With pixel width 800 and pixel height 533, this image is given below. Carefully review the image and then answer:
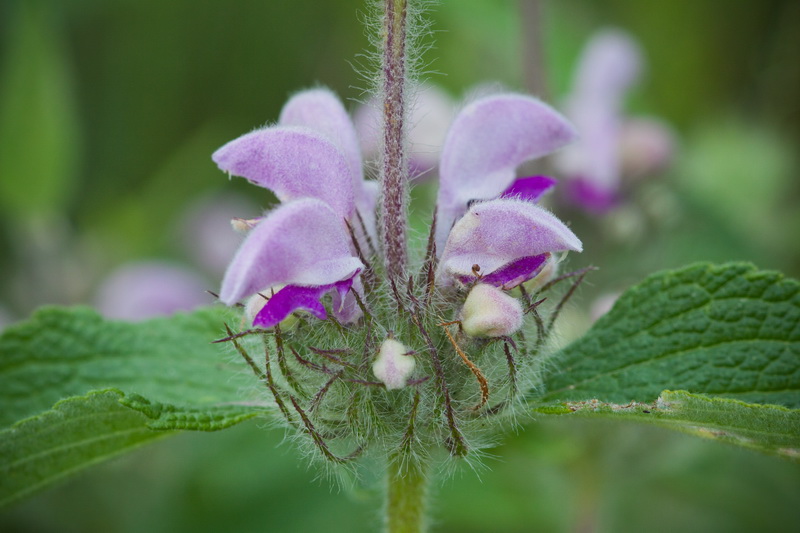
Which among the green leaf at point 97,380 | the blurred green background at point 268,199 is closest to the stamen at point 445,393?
the green leaf at point 97,380

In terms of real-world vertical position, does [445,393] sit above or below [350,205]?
below

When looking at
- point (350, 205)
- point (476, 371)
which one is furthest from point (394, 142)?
point (476, 371)

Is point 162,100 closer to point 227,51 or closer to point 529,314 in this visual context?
point 227,51

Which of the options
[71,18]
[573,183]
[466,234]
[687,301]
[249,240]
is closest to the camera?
[249,240]

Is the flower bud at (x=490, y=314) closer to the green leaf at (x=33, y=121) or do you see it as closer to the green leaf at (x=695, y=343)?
the green leaf at (x=695, y=343)

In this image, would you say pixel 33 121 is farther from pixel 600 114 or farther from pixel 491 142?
pixel 491 142

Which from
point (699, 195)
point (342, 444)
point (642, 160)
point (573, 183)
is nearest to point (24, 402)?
point (342, 444)
